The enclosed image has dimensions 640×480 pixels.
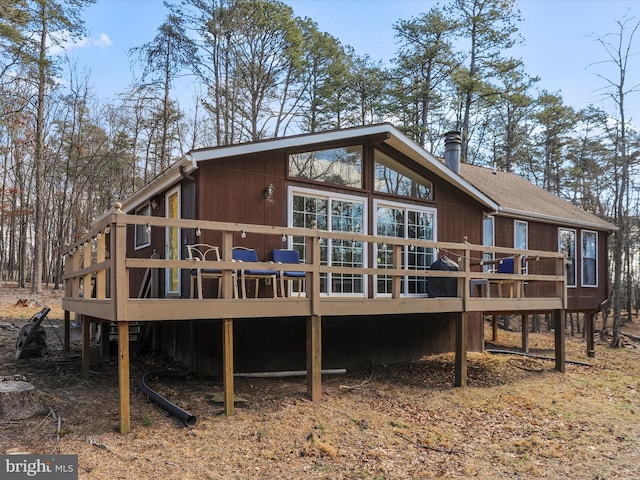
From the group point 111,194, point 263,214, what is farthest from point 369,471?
point 111,194

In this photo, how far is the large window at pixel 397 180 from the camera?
8.67 m

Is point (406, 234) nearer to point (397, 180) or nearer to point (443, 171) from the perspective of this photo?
point (397, 180)

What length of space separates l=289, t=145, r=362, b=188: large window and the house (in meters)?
0.02

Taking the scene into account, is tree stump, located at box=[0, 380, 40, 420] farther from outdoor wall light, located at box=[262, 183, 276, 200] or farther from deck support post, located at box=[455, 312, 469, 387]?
deck support post, located at box=[455, 312, 469, 387]

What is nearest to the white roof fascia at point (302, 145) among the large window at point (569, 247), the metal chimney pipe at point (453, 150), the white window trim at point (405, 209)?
the white window trim at point (405, 209)

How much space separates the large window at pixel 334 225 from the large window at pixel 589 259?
8.70 metres

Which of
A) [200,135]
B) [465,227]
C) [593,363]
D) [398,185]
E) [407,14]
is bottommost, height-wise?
[593,363]

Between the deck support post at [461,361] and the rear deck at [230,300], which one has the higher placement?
the rear deck at [230,300]

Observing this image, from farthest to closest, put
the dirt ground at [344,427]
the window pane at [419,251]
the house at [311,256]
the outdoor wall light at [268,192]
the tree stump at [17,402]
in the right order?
1. the window pane at [419,251]
2. the outdoor wall light at [268,192]
3. the house at [311,256]
4. the tree stump at [17,402]
5. the dirt ground at [344,427]

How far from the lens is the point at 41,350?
7.84 m

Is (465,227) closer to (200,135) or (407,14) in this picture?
(407,14)

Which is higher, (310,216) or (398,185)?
(398,185)

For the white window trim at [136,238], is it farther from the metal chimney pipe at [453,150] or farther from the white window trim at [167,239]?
the metal chimney pipe at [453,150]

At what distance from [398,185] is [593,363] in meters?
6.06
